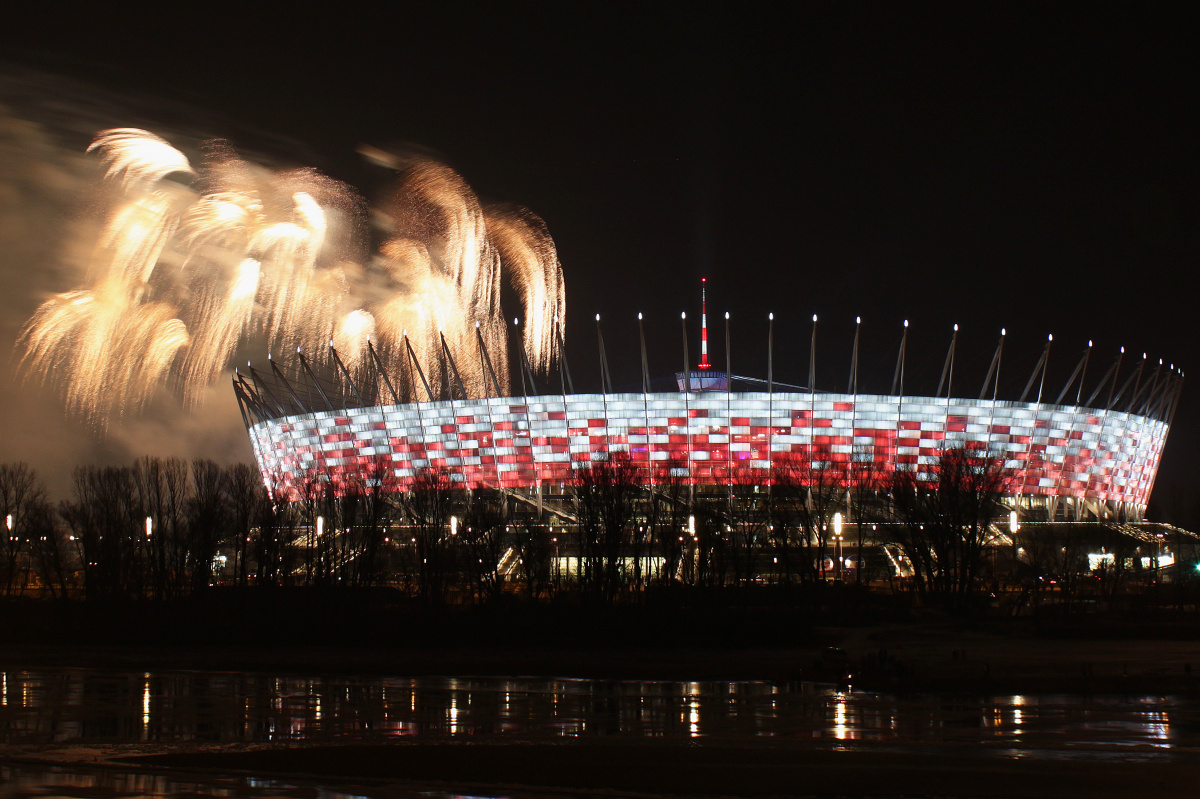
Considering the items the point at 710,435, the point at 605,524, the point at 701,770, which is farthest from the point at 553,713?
the point at 710,435

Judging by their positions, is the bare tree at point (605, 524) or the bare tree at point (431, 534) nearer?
the bare tree at point (431, 534)

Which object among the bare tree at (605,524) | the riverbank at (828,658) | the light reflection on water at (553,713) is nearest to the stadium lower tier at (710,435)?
the bare tree at (605,524)

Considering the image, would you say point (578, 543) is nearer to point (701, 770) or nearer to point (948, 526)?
point (948, 526)

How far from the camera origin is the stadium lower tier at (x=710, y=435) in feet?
272

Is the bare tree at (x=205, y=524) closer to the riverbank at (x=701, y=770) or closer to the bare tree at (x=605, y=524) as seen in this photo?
the bare tree at (x=605, y=524)

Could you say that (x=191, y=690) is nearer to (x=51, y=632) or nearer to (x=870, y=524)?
(x=51, y=632)

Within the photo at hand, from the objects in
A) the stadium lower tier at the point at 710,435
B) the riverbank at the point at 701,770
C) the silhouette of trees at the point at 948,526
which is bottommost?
the riverbank at the point at 701,770

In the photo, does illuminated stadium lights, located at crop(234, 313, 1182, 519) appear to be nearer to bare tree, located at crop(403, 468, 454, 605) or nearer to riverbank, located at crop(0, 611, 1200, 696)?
bare tree, located at crop(403, 468, 454, 605)

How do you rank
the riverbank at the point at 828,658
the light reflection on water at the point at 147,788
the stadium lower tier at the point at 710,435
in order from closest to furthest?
the light reflection on water at the point at 147,788
the riverbank at the point at 828,658
the stadium lower tier at the point at 710,435

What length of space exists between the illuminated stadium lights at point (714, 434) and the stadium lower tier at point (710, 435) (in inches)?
4.1

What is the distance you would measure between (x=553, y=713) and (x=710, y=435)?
204 feet

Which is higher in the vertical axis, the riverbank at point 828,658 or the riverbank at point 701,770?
the riverbank at point 701,770

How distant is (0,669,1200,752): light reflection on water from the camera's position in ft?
62.5

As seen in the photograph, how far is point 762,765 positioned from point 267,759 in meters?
7.79
